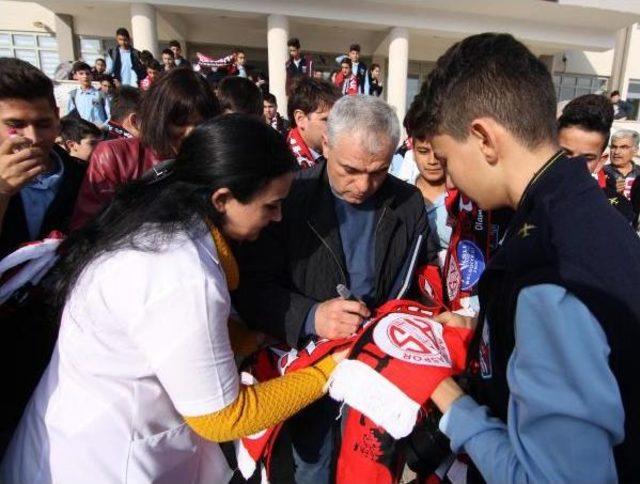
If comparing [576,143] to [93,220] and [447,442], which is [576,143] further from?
[93,220]

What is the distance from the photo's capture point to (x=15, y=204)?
179 cm

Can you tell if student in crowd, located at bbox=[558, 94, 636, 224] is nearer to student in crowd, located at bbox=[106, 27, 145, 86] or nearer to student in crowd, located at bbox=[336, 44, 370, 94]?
student in crowd, located at bbox=[336, 44, 370, 94]

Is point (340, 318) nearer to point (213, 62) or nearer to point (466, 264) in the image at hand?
point (466, 264)

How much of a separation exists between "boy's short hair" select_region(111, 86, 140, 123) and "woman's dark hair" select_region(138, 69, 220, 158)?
1.60 meters

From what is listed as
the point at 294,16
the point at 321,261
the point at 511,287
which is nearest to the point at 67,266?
the point at 321,261

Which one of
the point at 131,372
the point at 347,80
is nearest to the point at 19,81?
the point at 131,372

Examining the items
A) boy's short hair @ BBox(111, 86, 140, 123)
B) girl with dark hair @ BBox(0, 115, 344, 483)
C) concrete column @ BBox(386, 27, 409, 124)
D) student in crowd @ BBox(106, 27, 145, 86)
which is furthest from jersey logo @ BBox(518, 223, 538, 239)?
concrete column @ BBox(386, 27, 409, 124)

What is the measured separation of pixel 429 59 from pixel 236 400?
17813 millimetres

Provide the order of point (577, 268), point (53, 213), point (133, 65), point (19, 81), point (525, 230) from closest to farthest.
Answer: point (577, 268)
point (525, 230)
point (19, 81)
point (53, 213)
point (133, 65)

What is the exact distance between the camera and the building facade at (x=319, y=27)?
12078 mm

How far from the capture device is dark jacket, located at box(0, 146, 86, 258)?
1742mm

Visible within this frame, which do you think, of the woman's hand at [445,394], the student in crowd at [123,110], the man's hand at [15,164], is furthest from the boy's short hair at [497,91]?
the student in crowd at [123,110]

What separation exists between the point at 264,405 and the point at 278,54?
12.2m

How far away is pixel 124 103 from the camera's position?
391 cm
